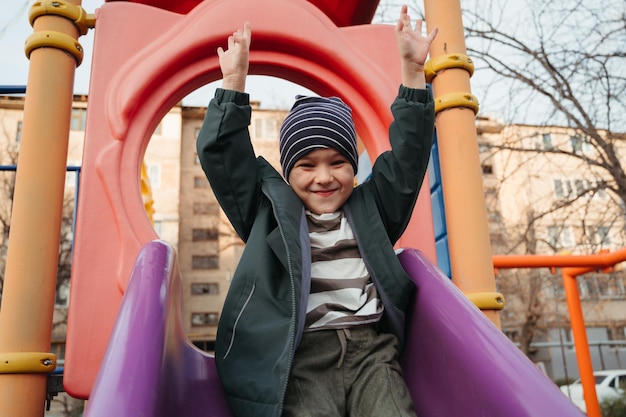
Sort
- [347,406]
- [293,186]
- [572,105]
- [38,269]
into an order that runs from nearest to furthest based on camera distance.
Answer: [347,406]
[293,186]
[38,269]
[572,105]

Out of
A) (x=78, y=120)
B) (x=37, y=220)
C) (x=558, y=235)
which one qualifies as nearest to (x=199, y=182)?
(x=78, y=120)

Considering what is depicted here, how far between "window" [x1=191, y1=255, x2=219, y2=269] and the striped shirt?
21.3m

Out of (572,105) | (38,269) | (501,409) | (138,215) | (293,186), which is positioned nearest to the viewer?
(501,409)

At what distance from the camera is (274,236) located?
135 cm

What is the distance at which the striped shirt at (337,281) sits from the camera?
4.23 feet

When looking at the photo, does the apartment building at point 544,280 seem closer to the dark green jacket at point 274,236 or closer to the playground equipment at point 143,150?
the playground equipment at point 143,150

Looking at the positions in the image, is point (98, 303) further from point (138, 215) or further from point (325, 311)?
point (325, 311)

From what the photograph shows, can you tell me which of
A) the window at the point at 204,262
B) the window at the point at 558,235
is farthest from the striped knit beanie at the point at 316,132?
the window at the point at 204,262

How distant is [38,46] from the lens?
2062 mm

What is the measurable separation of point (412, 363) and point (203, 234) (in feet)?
69.5

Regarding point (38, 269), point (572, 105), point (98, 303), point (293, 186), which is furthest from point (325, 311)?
point (572, 105)

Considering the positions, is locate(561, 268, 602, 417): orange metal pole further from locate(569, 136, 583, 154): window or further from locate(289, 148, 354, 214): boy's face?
locate(289, 148, 354, 214): boy's face

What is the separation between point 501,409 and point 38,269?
1514 mm

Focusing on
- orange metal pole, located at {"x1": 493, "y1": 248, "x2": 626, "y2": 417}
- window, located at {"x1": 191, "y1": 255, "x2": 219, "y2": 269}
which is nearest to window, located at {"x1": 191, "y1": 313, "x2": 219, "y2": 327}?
window, located at {"x1": 191, "y1": 255, "x2": 219, "y2": 269}
